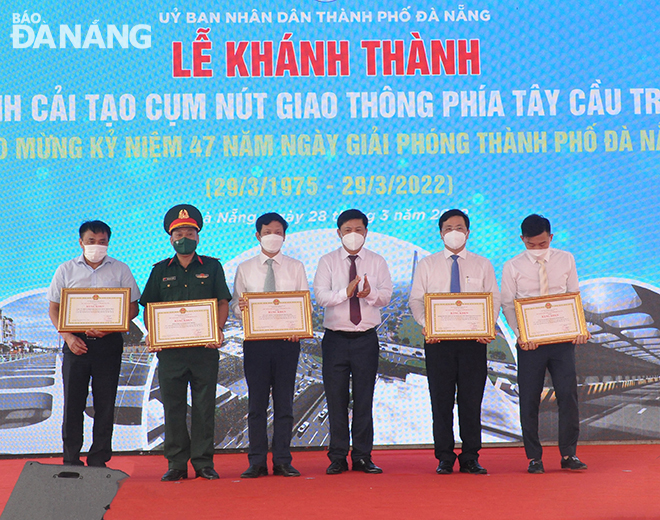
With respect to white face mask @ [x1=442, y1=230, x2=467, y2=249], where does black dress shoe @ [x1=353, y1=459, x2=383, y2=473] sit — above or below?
below

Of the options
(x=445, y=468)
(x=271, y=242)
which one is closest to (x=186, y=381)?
(x=271, y=242)

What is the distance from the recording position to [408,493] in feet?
10.6

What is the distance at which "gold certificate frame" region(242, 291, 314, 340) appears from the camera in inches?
149

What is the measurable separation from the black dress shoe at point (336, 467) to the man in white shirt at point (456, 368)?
52 centimetres

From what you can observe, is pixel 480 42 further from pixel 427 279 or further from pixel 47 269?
pixel 47 269

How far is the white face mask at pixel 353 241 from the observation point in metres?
3.93

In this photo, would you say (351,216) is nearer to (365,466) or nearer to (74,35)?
(365,466)

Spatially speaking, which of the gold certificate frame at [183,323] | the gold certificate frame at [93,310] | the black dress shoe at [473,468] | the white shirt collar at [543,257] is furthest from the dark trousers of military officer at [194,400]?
the white shirt collar at [543,257]

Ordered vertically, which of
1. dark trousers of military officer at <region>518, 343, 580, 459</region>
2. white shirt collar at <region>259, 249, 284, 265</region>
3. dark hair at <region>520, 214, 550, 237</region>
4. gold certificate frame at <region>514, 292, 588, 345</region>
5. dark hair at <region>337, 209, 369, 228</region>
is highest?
dark hair at <region>337, 209, 369, 228</region>

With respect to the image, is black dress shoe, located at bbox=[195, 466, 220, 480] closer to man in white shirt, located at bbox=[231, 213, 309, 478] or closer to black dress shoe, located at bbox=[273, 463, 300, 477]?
man in white shirt, located at bbox=[231, 213, 309, 478]

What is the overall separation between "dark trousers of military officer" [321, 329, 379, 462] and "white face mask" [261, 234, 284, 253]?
600 mm

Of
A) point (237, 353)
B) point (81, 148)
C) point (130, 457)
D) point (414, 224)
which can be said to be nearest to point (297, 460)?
point (237, 353)

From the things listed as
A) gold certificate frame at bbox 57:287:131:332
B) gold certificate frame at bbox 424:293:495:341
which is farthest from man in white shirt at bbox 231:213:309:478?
gold certificate frame at bbox 424:293:495:341

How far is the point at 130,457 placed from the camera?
4676mm
